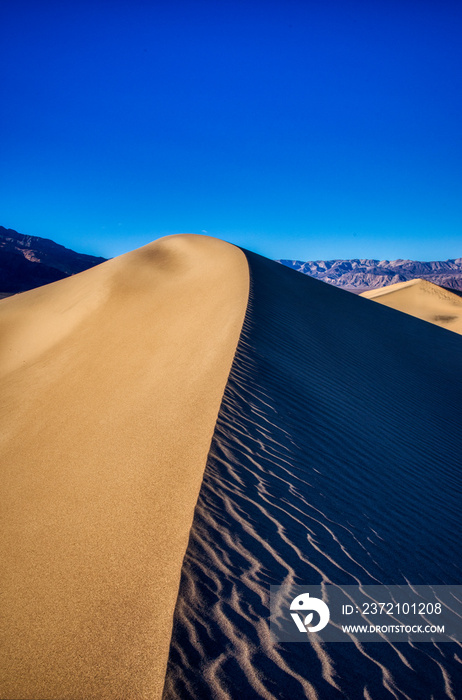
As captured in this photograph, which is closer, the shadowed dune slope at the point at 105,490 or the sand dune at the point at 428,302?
the shadowed dune slope at the point at 105,490

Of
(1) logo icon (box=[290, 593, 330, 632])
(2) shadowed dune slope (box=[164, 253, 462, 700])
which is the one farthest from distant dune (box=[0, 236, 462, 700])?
(1) logo icon (box=[290, 593, 330, 632])

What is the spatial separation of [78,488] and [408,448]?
14.8ft

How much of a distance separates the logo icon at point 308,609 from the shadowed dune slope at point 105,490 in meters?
0.80

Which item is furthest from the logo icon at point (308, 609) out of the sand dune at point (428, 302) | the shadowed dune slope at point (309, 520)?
the sand dune at point (428, 302)

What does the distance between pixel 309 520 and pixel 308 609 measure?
83 centimetres

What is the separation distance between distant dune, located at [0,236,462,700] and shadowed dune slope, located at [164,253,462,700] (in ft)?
0.04

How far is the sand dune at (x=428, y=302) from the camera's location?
1258 inches

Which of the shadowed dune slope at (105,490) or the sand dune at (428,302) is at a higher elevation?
the sand dune at (428,302)

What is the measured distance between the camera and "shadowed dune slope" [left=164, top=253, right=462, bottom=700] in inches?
80.5

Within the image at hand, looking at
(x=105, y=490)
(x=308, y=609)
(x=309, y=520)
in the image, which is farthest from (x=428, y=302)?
(x=308, y=609)

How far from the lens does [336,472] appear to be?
159 inches

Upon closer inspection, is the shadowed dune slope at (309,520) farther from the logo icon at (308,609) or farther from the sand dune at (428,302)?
the sand dune at (428,302)

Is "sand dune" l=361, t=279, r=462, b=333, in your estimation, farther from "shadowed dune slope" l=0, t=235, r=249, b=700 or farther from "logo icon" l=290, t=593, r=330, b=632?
"logo icon" l=290, t=593, r=330, b=632

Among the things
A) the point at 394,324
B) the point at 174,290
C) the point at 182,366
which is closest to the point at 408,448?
the point at 182,366
